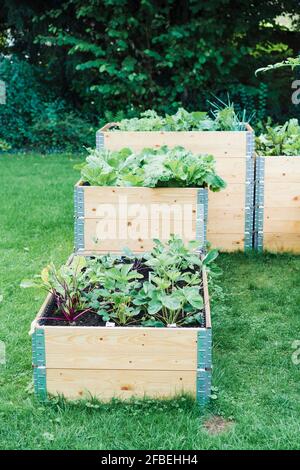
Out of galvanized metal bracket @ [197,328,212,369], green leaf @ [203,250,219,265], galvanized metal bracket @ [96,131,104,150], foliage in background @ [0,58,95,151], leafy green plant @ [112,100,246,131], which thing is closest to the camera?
galvanized metal bracket @ [197,328,212,369]

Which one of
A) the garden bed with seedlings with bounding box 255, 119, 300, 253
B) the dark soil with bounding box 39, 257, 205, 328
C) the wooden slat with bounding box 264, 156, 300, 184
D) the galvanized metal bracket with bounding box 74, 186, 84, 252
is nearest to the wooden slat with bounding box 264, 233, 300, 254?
the garden bed with seedlings with bounding box 255, 119, 300, 253

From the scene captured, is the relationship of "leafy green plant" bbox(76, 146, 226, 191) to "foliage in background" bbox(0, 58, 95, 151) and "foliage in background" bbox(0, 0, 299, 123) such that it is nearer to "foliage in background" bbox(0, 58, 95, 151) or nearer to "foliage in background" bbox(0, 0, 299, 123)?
"foliage in background" bbox(0, 0, 299, 123)

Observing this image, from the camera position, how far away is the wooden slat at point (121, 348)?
3115mm

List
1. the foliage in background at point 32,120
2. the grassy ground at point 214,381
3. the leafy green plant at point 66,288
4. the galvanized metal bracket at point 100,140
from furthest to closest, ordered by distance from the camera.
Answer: the foliage in background at point 32,120 < the galvanized metal bracket at point 100,140 < the leafy green plant at point 66,288 < the grassy ground at point 214,381

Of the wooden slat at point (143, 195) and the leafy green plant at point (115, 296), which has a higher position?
the wooden slat at point (143, 195)

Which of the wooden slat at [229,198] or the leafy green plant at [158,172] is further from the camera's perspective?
the wooden slat at [229,198]

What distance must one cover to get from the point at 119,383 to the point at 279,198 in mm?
2705

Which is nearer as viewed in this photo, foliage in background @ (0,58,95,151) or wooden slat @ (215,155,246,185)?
wooden slat @ (215,155,246,185)

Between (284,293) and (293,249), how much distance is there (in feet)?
2.99

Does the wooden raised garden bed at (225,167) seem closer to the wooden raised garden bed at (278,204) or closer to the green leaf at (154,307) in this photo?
the wooden raised garden bed at (278,204)

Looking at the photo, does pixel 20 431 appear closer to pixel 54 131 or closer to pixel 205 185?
pixel 205 185

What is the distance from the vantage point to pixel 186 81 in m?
9.76

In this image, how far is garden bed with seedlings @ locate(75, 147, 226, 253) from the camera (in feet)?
14.7

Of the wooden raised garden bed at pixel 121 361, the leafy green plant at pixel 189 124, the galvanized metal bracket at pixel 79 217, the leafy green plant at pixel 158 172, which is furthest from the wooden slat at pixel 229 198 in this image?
the wooden raised garden bed at pixel 121 361
